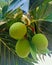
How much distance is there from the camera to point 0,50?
51 cm

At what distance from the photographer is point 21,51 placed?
347 millimetres

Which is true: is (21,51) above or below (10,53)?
above

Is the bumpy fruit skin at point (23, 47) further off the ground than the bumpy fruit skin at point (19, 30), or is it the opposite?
the bumpy fruit skin at point (19, 30)

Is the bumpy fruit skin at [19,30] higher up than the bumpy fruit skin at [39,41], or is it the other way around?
the bumpy fruit skin at [19,30]

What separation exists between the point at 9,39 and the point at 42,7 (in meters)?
0.13

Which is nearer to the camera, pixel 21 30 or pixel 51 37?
pixel 21 30

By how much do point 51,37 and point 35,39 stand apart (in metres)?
0.14

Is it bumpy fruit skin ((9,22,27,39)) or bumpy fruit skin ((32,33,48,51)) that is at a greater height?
bumpy fruit skin ((9,22,27,39))

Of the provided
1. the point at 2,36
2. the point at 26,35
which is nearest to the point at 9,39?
the point at 2,36

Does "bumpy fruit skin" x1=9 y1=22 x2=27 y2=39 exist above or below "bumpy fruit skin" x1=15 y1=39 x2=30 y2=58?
above

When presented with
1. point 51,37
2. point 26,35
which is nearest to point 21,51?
point 26,35

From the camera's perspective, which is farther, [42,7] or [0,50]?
[0,50]

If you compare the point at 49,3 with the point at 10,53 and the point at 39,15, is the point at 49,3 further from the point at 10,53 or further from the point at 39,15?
the point at 10,53

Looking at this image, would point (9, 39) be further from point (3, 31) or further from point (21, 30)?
point (21, 30)
